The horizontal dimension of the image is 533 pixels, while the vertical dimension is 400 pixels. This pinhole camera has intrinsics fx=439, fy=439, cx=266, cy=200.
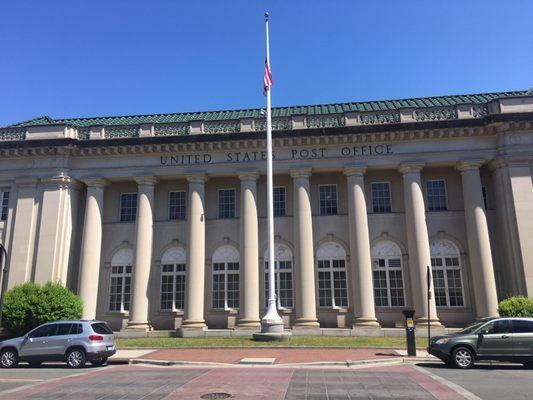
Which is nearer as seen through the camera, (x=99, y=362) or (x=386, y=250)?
(x=99, y=362)

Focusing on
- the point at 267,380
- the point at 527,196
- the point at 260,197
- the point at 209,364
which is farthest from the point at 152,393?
the point at 527,196

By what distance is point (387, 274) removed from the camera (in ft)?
89.9

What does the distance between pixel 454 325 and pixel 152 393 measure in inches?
835

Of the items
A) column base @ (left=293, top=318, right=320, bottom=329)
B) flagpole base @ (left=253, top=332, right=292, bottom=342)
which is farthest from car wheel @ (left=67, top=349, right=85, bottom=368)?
column base @ (left=293, top=318, right=320, bottom=329)

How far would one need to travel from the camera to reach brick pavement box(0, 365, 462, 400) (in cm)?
980

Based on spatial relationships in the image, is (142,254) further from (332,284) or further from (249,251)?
(332,284)

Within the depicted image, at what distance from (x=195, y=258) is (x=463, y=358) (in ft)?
55.1

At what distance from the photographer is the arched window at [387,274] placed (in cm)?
2703

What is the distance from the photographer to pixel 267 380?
1184 centimetres

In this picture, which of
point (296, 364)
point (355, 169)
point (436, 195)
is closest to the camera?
point (296, 364)

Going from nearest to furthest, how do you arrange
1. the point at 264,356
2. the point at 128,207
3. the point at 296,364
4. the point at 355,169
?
the point at 296,364, the point at 264,356, the point at 355,169, the point at 128,207

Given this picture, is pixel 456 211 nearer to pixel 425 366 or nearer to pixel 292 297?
pixel 292 297

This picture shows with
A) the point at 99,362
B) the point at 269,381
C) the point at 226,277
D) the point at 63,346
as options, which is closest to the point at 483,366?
the point at 269,381

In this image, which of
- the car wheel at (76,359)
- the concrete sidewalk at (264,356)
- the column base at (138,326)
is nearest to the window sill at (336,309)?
the concrete sidewalk at (264,356)
